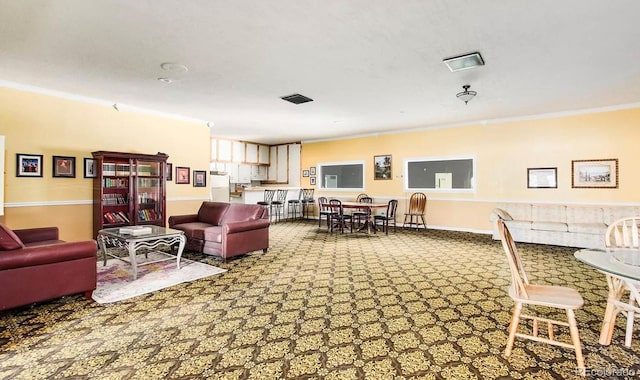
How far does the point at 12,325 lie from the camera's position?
274cm

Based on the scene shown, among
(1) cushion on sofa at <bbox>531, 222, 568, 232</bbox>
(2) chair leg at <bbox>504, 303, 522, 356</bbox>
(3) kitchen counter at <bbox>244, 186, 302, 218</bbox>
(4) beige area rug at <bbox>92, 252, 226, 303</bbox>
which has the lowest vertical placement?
(4) beige area rug at <bbox>92, 252, 226, 303</bbox>

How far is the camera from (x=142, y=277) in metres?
4.11

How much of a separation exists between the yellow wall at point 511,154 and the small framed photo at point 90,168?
22.4 feet

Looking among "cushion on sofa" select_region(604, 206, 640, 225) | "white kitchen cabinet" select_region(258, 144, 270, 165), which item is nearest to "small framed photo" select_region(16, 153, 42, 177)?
"white kitchen cabinet" select_region(258, 144, 270, 165)

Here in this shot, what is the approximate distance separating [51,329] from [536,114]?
8786mm

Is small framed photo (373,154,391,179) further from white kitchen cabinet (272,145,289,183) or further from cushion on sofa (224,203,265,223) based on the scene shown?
cushion on sofa (224,203,265,223)

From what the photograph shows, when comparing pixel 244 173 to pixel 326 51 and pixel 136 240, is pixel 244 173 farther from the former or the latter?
pixel 326 51

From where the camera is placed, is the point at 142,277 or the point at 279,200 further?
the point at 279,200

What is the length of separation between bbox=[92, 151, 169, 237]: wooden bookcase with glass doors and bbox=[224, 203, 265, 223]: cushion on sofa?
1.53 meters

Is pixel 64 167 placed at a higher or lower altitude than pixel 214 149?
lower

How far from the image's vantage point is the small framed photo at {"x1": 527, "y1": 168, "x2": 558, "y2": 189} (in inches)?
277

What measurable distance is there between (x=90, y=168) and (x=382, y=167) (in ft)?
23.4

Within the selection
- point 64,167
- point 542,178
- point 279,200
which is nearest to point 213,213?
point 64,167

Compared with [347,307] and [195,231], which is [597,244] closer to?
[347,307]
